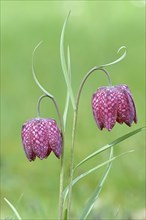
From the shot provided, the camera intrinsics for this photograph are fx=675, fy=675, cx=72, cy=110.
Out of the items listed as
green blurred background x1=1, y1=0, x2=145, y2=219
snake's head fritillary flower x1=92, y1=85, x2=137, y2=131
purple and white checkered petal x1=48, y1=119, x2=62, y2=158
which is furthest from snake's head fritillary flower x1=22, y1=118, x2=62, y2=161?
green blurred background x1=1, y1=0, x2=145, y2=219

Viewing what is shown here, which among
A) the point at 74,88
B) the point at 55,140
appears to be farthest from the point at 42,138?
the point at 74,88

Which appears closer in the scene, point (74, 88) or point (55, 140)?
point (55, 140)

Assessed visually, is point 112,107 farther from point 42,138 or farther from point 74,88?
point 74,88

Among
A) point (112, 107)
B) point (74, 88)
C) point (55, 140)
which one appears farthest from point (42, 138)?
point (74, 88)

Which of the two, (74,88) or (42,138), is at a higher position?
(42,138)

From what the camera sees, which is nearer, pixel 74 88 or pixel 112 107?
pixel 112 107

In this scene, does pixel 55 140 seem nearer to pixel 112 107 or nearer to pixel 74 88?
pixel 112 107

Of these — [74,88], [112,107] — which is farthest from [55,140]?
[74,88]

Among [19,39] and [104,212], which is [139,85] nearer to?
[19,39]
